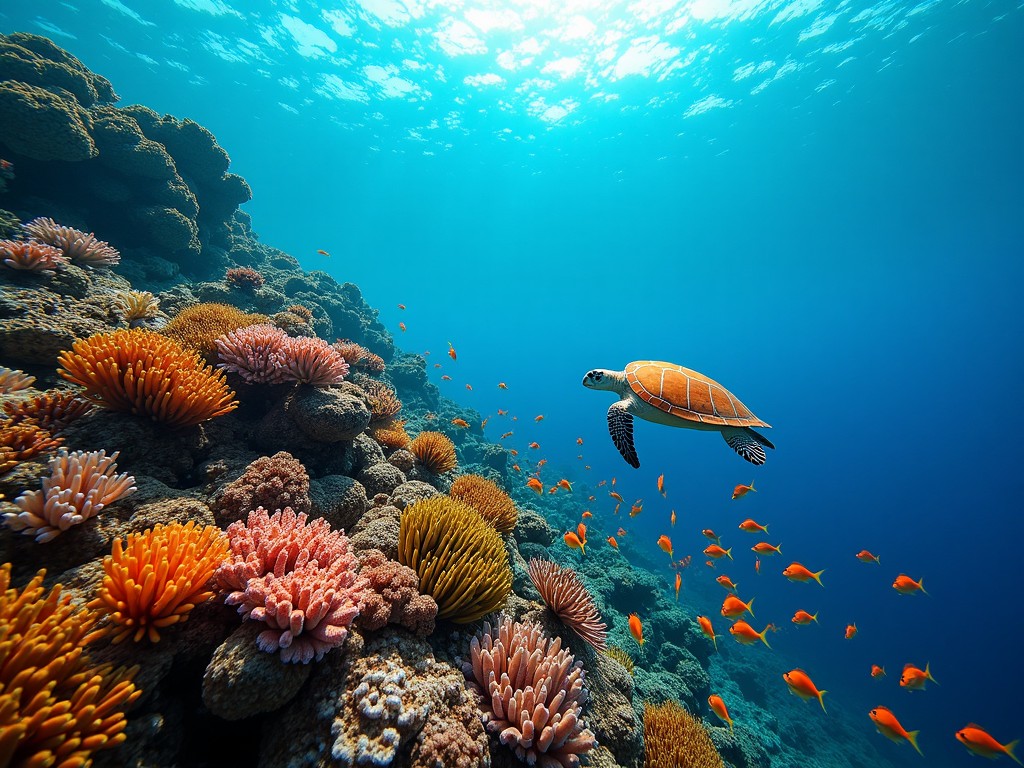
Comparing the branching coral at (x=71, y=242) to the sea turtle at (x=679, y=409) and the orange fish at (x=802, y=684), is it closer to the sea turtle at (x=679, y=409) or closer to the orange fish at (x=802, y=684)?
the sea turtle at (x=679, y=409)

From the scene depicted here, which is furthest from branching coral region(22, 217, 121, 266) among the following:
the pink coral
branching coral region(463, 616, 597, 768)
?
branching coral region(463, 616, 597, 768)

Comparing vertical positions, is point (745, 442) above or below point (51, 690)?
above

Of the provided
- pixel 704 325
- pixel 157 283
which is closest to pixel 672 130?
pixel 157 283

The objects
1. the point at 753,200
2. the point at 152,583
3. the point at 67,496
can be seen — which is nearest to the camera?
the point at 152,583

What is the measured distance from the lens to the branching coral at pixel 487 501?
5.04 m

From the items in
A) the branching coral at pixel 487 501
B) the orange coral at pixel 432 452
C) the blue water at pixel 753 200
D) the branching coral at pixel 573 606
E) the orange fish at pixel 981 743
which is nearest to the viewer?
the branching coral at pixel 573 606

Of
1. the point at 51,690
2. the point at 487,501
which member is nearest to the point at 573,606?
the point at 487,501

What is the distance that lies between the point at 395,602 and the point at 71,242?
827 cm

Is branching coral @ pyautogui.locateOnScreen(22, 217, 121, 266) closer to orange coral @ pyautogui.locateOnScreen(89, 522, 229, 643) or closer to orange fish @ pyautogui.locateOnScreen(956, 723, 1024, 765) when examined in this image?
orange coral @ pyautogui.locateOnScreen(89, 522, 229, 643)

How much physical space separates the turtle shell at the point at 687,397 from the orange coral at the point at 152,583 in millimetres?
4685

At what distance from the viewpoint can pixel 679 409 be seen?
14.8 feet

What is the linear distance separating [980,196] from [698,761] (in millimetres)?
64912

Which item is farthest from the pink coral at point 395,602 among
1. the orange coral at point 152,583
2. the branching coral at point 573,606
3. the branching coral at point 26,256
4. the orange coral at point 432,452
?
the branching coral at point 26,256

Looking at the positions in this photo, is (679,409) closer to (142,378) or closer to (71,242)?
(142,378)
